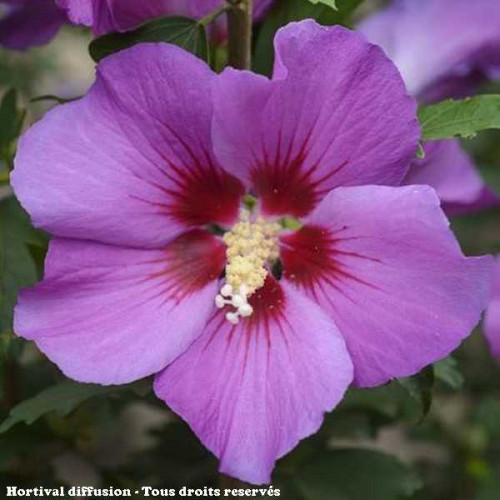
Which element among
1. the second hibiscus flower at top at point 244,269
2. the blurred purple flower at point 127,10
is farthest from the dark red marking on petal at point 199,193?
the blurred purple flower at point 127,10

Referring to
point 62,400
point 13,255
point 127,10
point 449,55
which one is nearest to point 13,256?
point 13,255

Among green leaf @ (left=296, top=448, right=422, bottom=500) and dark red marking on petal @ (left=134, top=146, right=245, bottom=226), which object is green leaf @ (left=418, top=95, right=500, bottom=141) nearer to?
dark red marking on petal @ (left=134, top=146, right=245, bottom=226)

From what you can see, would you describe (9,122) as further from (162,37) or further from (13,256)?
(162,37)

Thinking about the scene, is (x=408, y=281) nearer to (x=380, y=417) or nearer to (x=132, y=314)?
(x=132, y=314)

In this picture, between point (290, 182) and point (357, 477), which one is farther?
point (357, 477)

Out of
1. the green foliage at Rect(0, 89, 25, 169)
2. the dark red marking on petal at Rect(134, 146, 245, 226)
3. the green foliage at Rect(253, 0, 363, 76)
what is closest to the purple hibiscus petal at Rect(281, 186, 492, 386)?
the dark red marking on petal at Rect(134, 146, 245, 226)

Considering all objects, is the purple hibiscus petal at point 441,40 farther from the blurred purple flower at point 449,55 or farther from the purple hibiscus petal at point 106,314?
the purple hibiscus petal at point 106,314
